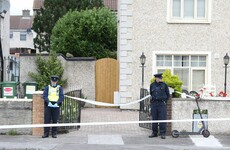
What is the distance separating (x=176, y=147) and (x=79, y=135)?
9.18 feet

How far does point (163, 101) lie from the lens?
1243 centimetres

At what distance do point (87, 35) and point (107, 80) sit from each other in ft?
37.5

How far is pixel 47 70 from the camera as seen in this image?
811 inches

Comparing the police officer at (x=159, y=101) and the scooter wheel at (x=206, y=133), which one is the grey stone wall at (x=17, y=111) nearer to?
the police officer at (x=159, y=101)

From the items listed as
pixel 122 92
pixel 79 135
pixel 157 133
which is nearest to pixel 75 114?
pixel 79 135

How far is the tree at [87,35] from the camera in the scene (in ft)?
103

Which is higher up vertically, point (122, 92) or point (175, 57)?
point (175, 57)

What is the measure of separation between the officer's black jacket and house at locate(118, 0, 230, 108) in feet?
20.9

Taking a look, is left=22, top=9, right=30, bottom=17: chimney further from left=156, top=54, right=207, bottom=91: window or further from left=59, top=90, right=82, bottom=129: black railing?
left=59, top=90, right=82, bottom=129: black railing

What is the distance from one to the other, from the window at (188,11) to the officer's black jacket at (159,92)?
6.84m

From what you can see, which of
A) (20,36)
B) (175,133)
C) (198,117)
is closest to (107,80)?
(198,117)

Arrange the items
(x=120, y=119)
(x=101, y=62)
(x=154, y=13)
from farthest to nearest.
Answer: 1. (x=101, y=62)
2. (x=154, y=13)
3. (x=120, y=119)

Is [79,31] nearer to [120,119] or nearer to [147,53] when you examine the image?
[147,53]

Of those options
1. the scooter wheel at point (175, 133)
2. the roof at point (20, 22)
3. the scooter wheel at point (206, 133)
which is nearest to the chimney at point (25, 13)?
the roof at point (20, 22)
